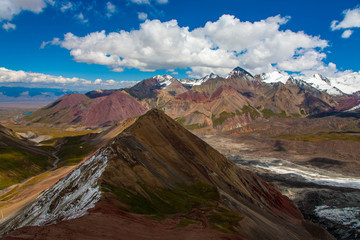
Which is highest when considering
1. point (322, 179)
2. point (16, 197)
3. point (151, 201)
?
point (151, 201)

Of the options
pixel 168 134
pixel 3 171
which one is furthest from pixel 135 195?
pixel 3 171

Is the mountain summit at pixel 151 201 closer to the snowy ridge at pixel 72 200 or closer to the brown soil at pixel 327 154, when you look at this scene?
the snowy ridge at pixel 72 200

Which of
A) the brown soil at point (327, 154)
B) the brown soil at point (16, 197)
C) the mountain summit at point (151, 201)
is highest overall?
the mountain summit at point (151, 201)

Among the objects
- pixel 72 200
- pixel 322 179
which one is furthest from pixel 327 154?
pixel 72 200

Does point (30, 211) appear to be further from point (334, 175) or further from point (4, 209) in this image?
point (334, 175)

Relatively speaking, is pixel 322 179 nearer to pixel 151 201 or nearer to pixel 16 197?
pixel 151 201

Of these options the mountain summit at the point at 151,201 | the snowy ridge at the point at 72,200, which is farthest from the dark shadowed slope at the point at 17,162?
the mountain summit at the point at 151,201
